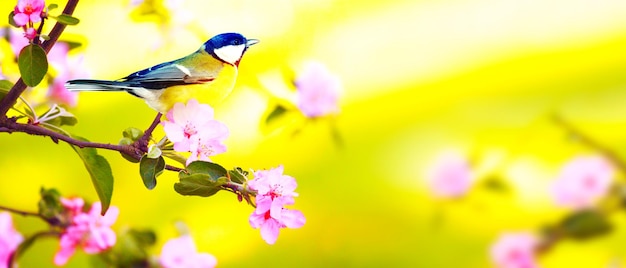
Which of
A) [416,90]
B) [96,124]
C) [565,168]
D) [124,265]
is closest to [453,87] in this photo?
[416,90]

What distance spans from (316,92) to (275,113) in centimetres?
16

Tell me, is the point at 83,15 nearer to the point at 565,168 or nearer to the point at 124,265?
the point at 124,265

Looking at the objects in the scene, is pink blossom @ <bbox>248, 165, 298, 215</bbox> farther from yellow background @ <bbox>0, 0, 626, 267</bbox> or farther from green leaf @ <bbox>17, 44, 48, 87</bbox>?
yellow background @ <bbox>0, 0, 626, 267</bbox>

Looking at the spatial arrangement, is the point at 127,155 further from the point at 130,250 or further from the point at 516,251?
the point at 516,251

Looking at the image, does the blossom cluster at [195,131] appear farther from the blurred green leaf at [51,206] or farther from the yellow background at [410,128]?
the yellow background at [410,128]

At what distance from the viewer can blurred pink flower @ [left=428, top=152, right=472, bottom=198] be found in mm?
1188

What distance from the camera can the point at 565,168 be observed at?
118 centimetres

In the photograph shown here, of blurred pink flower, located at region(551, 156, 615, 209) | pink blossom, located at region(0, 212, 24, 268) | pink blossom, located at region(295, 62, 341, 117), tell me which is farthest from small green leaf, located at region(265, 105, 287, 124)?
blurred pink flower, located at region(551, 156, 615, 209)

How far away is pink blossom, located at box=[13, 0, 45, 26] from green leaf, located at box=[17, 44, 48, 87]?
2cm

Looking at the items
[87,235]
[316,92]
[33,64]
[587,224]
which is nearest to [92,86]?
[33,64]

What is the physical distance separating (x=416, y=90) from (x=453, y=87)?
0.06 meters

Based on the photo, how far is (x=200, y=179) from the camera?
0.37 m

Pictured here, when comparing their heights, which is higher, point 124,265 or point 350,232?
point 350,232

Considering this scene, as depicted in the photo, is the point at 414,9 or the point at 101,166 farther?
the point at 414,9
